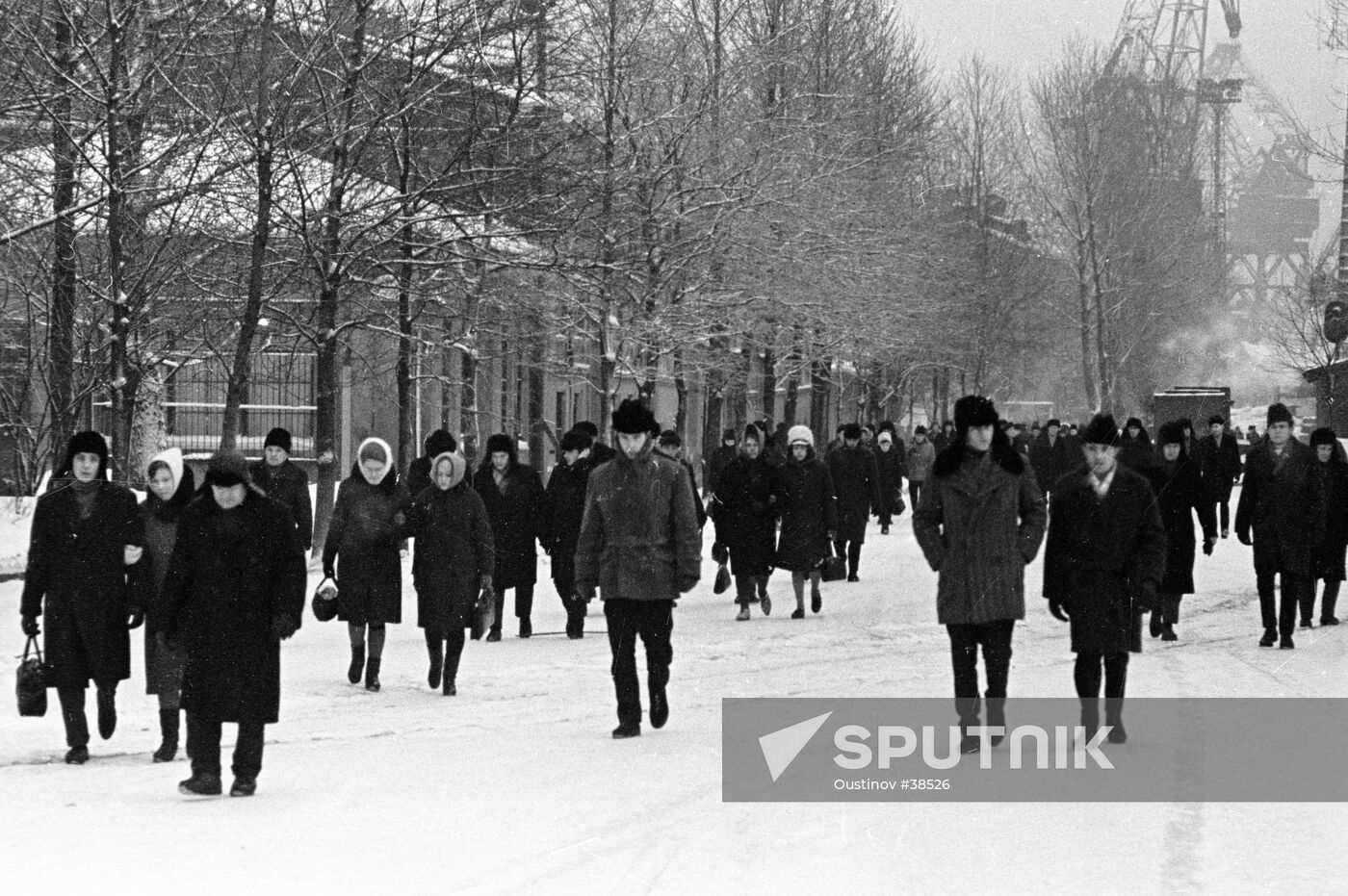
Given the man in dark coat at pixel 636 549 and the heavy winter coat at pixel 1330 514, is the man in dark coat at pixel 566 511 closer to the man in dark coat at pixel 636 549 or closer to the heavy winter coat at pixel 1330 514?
the man in dark coat at pixel 636 549

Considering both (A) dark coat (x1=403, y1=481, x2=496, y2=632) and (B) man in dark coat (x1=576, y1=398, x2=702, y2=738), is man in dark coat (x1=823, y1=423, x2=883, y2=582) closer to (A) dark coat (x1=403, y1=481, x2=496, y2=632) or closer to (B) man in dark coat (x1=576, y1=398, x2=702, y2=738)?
(A) dark coat (x1=403, y1=481, x2=496, y2=632)

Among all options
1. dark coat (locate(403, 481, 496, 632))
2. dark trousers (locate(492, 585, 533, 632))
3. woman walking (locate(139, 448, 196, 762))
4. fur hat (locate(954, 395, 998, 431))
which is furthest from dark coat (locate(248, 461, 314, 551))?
fur hat (locate(954, 395, 998, 431))

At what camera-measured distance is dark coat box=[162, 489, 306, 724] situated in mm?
8070

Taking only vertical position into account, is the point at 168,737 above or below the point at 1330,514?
below

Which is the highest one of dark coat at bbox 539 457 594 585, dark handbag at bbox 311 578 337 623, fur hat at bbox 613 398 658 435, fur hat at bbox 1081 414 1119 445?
fur hat at bbox 613 398 658 435

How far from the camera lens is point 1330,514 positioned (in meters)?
14.6

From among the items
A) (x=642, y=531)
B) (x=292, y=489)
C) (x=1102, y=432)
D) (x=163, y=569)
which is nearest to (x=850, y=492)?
(x=292, y=489)

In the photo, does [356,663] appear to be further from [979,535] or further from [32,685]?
[979,535]

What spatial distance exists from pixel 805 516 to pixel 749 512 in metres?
0.50

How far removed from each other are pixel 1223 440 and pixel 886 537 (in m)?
5.93

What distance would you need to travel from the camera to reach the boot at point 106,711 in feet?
31.1

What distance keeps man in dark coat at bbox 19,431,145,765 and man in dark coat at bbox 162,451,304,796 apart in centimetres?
124

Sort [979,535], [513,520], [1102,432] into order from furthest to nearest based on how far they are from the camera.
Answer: [513,520], [1102,432], [979,535]

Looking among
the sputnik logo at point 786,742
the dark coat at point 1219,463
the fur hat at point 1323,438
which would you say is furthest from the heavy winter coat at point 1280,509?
the dark coat at point 1219,463
